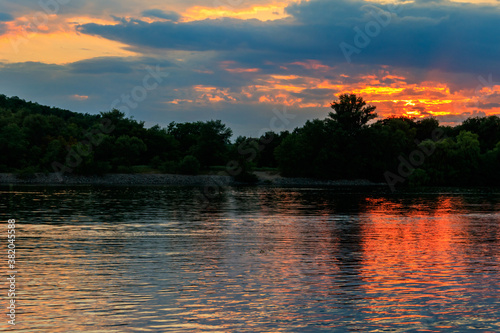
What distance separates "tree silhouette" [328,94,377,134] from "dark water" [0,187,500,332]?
448 ft

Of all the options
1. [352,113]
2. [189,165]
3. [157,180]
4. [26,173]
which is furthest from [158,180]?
[352,113]

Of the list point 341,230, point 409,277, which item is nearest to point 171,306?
point 409,277

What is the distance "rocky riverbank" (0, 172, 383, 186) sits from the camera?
498 ft

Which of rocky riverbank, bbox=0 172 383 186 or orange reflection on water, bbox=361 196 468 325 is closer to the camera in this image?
orange reflection on water, bbox=361 196 468 325

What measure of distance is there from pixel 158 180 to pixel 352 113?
67.3 metres

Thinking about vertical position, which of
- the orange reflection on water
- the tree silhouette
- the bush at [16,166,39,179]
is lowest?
the orange reflection on water

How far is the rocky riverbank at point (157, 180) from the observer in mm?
151837

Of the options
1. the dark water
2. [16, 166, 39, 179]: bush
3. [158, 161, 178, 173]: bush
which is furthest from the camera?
[158, 161, 178, 173]: bush

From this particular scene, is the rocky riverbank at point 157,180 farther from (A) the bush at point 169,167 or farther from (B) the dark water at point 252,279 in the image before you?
(B) the dark water at point 252,279

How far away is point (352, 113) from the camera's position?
17712 cm

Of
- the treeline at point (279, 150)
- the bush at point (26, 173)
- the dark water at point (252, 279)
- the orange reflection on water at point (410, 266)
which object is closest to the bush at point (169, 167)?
the treeline at point (279, 150)

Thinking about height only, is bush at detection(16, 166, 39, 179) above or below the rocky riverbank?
above

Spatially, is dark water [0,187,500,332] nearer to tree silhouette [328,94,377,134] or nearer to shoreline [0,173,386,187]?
shoreline [0,173,386,187]

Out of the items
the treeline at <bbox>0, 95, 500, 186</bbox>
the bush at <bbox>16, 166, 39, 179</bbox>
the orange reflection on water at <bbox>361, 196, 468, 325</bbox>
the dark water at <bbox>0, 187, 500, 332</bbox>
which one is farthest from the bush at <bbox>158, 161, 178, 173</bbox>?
the dark water at <bbox>0, 187, 500, 332</bbox>
